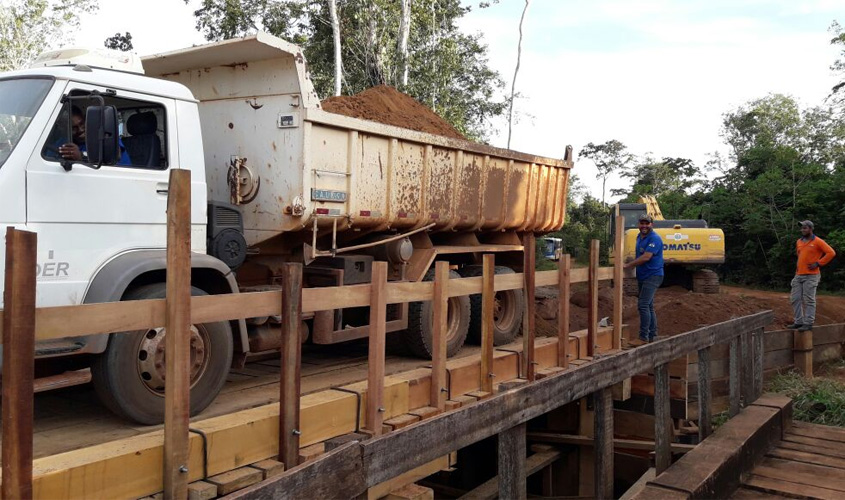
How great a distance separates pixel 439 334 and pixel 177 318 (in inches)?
93.7

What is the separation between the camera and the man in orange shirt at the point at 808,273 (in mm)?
10375

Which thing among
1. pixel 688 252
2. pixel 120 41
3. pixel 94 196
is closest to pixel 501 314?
pixel 94 196

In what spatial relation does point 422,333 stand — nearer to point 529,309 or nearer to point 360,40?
point 529,309

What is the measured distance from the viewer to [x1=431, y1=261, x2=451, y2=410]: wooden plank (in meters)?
5.27

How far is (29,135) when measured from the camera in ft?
13.2

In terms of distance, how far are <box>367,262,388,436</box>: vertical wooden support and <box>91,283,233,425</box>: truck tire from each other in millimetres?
936

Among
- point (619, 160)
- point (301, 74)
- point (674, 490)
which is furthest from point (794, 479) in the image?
point (619, 160)

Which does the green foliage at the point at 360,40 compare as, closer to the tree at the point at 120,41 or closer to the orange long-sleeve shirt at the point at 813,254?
the tree at the point at 120,41

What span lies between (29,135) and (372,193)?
268 centimetres

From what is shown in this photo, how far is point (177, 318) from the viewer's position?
3.38m

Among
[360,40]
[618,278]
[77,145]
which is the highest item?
[360,40]

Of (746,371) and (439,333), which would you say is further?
(746,371)

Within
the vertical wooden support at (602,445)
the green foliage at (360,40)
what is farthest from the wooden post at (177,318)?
the green foliage at (360,40)

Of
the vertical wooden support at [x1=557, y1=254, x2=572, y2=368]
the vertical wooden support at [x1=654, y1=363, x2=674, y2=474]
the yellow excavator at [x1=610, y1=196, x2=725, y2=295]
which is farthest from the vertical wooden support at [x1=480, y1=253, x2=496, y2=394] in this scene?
the yellow excavator at [x1=610, y1=196, x2=725, y2=295]
